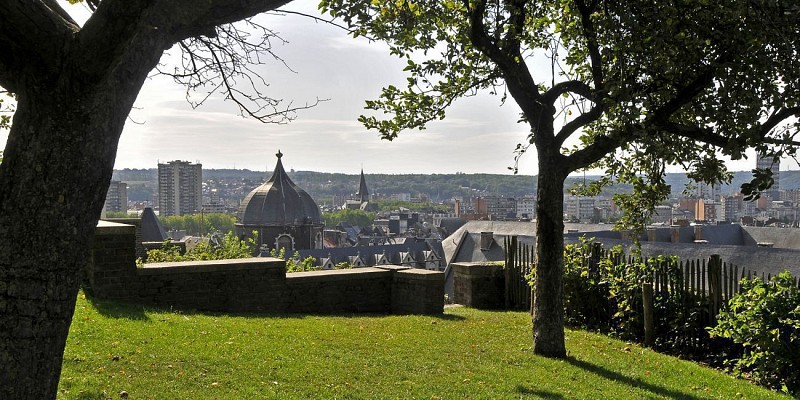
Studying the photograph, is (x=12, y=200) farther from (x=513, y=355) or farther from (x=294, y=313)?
(x=294, y=313)

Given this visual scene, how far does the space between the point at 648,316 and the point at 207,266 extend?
23.8ft

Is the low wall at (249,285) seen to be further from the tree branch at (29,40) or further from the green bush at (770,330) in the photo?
the tree branch at (29,40)

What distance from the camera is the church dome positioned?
83.2 m

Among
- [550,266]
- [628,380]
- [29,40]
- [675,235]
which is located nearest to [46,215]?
[29,40]

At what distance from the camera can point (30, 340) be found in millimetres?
3305

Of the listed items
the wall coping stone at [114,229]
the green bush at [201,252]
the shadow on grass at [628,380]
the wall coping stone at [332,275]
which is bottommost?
the shadow on grass at [628,380]

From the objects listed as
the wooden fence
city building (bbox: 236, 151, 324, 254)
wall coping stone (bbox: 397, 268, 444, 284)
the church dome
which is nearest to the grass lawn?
the wooden fence

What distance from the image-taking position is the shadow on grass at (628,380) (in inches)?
313

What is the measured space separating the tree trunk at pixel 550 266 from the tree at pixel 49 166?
703cm

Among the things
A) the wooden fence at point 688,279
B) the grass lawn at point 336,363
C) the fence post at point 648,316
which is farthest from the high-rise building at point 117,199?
the fence post at point 648,316

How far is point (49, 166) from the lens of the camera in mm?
3336

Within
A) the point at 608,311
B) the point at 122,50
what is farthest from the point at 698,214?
the point at 122,50

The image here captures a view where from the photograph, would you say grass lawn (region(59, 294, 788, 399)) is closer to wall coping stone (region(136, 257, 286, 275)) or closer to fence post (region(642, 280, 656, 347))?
fence post (region(642, 280, 656, 347))

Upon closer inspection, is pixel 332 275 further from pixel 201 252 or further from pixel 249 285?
pixel 201 252
